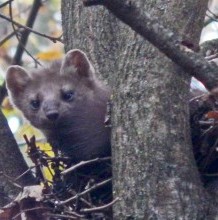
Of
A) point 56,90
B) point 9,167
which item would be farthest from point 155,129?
point 56,90

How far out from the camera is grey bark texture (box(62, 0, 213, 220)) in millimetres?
5559

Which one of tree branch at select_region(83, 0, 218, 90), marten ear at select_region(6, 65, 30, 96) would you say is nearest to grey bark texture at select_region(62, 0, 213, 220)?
tree branch at select_region(83, 0, 218, 90)

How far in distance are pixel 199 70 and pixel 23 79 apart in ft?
10.6

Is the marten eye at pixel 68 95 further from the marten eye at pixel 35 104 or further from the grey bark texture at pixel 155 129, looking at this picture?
the grey bark texture at pixel 155 129

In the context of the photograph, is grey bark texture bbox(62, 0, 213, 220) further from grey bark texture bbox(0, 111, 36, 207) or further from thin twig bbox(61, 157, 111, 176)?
grey bark texture bbox(0, 111, 36, 207)

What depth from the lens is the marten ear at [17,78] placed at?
26.9 ft

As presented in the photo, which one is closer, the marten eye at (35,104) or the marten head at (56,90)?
the marten head at (56,90)

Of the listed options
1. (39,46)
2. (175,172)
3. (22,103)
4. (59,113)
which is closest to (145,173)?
(175,172)

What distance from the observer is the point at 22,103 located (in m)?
8.22

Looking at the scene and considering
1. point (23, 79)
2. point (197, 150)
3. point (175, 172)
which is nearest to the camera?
point (175, 172)

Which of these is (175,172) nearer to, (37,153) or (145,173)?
(145,173)

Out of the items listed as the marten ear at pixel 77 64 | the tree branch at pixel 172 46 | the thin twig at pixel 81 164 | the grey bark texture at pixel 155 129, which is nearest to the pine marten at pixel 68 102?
the marten ear at pixel 77 64

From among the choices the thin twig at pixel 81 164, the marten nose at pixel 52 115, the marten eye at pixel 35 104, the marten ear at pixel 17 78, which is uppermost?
the marten ear at pixel 17 78

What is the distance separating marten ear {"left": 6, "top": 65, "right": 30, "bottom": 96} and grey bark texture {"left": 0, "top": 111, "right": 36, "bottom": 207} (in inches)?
47.5
